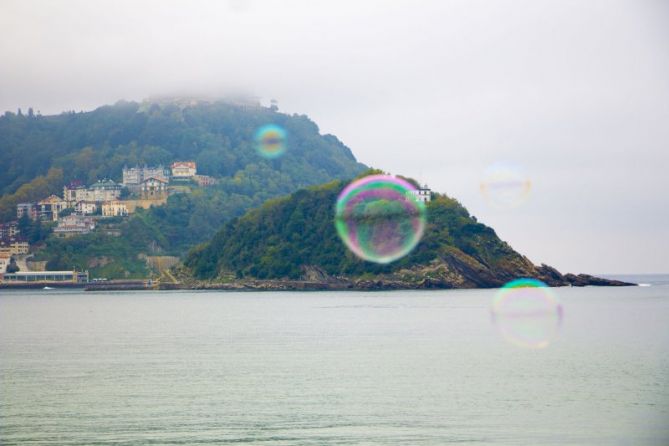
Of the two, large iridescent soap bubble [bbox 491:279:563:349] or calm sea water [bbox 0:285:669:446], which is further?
large iridescent soap bubble [bbox 491:279:563:349]

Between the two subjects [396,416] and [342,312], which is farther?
[342,312]

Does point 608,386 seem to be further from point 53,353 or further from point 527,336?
point 53,353

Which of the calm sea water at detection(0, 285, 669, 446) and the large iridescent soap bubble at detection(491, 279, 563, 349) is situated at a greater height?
the large iridescent soap bubble at detection(491, 279, 563, 349)

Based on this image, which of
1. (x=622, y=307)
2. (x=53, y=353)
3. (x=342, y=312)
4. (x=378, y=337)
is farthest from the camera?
(x=622, y=307)

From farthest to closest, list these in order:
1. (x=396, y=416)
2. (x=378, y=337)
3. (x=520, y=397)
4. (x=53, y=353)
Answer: (x=378, y=337), (x=53, y=353), (x=520, y=397), (x=396, y=416)

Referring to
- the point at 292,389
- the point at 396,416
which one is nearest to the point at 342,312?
the point at 292,389
